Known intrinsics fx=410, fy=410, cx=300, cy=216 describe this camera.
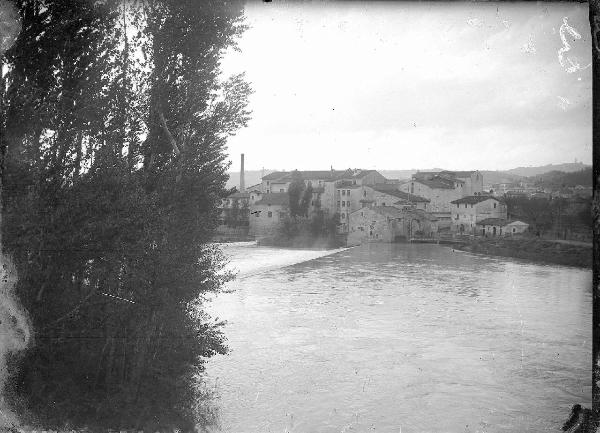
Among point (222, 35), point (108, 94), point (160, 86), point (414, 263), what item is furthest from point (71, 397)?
point (414, 263)

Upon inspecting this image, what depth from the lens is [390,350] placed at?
5.54 m

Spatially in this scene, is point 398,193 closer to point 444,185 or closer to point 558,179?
point 444,185

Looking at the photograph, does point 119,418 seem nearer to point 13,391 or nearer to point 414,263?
point 13,391

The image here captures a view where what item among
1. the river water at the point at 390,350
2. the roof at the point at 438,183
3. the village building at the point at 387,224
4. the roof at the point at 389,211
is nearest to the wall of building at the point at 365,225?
the village building at the point at 387,224

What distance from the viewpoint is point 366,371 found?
15.8 feet

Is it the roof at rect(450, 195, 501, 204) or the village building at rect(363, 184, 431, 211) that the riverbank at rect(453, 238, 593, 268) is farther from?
the village building at rect(363, 184, 431, 211)

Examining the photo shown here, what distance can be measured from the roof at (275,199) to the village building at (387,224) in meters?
1.56

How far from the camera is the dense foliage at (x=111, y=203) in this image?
9.96ft

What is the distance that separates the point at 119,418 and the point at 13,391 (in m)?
0.76

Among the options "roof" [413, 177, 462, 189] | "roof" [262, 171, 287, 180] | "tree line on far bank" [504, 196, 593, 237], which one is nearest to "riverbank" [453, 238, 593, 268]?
"tree line on far bank" [504, 196, 593, 237]

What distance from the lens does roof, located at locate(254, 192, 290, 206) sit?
18.2ft

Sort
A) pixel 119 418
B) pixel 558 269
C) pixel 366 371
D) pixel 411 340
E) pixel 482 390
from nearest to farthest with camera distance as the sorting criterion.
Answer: pixel 119 418 < pixel 482 390 < pixel 366 371 < pixel 411 340 < pixel 558 269

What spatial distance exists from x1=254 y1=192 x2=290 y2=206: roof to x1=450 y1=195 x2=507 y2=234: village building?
16.0 ft

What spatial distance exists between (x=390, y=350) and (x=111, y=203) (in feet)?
13.2
